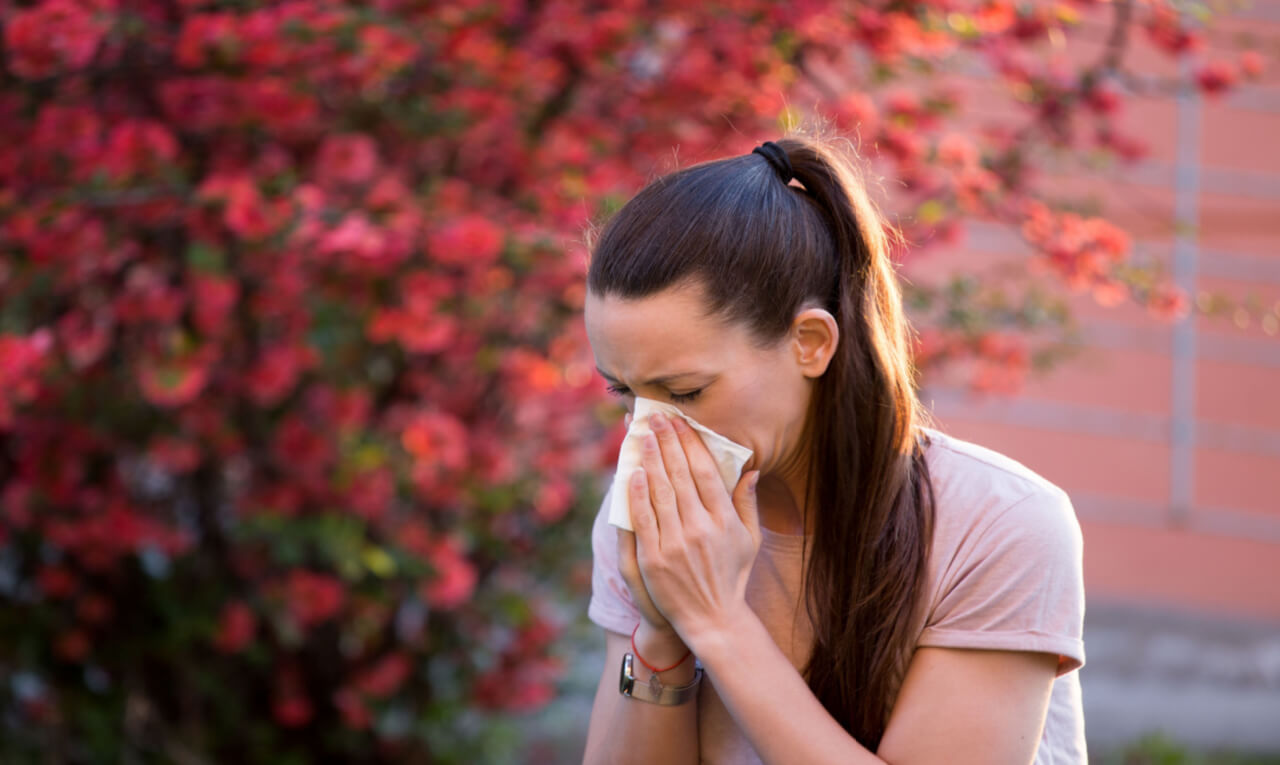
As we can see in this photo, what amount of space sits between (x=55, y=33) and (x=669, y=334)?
1655 millimetres

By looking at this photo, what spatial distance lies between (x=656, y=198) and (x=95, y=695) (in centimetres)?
286

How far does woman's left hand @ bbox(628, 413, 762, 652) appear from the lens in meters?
1.71

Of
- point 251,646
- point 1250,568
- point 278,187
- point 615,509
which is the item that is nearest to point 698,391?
point 615,509

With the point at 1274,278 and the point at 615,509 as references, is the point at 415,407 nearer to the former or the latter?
the point at 615,509

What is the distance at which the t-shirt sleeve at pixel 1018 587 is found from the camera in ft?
5.32

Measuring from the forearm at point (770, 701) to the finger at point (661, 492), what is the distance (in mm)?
150

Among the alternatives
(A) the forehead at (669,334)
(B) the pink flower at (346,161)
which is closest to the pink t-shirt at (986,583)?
(A) the forehead at (669,334)

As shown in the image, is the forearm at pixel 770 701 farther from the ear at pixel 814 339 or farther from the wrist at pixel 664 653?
the ear at pixel 814 339

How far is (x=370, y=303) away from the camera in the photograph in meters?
2.84

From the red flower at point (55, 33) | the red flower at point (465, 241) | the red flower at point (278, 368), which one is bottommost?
the red flower at point (278, 368)

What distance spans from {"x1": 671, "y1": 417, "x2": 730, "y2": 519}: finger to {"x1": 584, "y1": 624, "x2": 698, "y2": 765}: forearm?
0.75 feet

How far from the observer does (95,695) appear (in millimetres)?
3771

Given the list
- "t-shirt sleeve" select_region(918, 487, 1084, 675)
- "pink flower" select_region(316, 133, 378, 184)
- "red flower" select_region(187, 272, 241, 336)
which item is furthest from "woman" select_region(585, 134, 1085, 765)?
"pink flower" select_region(316, 133, 378, 184)

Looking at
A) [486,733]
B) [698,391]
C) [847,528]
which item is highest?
[698,391]
